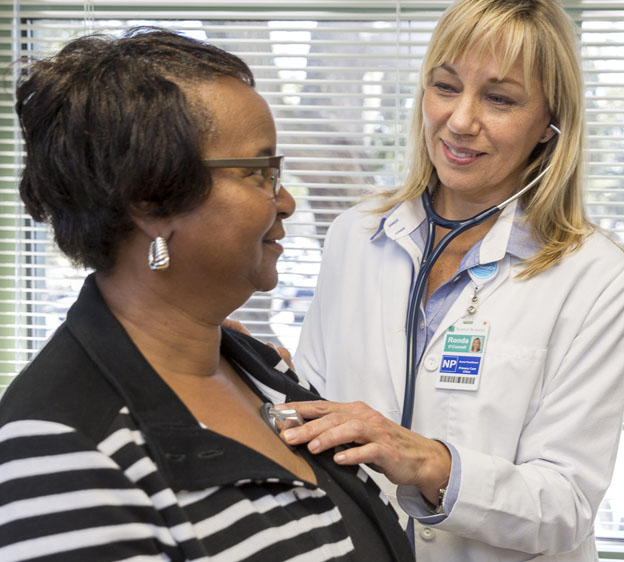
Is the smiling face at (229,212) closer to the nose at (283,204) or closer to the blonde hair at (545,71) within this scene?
the nose at (283,204)

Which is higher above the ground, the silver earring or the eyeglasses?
the eyeglasses

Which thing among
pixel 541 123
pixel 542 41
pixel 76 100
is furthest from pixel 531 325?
pixel 76 100

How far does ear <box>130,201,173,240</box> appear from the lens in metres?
0.94

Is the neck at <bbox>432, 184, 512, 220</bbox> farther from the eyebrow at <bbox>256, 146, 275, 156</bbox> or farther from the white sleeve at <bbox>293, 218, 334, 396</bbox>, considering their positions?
the eyebrow at <bbox>256, 146, 275, 156</bbox>

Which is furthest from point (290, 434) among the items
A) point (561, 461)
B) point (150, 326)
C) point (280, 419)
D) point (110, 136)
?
point (561, 461)

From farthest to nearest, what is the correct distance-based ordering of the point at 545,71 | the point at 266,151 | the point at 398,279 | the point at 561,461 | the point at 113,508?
the point at 398,279 < the point at 545,71 < the point at 561,461 < the point at 266,151 < the point at 113,508

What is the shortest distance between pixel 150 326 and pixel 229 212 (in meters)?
0.18

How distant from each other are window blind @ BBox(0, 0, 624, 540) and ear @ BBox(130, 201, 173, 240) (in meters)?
1.47

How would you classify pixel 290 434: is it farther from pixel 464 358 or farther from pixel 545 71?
pixel 545 71

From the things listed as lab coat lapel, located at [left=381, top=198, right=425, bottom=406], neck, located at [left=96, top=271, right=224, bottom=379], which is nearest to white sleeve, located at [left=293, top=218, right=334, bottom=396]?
lab coat lapel, located at [left=381, top=198, right=425, bottom=406]

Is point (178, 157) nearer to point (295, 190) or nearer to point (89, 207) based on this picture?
point (89, 207)

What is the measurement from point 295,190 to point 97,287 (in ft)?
4.89

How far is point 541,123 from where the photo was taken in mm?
1567

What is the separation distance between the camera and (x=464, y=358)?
1.49 meters
